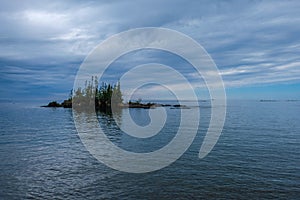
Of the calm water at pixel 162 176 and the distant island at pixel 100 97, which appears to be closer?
the calm water at pixel 162 176

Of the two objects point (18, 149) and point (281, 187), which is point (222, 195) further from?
point (18, 149)

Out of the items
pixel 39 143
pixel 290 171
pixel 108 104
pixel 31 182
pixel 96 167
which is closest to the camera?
pixel 31 182

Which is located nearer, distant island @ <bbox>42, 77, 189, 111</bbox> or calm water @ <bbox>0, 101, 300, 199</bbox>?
calm water @ <bbox>0, 101, 300, 199</bbox>

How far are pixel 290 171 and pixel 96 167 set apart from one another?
17.2 metres

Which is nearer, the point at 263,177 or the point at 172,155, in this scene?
the point at 263,177

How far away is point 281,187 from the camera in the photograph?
18875 millimetres

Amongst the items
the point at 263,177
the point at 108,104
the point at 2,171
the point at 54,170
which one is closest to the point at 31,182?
the point at 54,170

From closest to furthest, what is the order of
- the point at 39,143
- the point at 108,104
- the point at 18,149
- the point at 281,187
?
the point at 281,187
the point at 18,149
the point at 39,143
the point at 108,104

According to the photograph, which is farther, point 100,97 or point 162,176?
point 100,97

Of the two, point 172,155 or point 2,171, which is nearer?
point 2,171

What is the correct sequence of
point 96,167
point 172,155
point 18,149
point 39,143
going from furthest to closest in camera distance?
point 39,143
point 18,149
point 172,155
point 96,167

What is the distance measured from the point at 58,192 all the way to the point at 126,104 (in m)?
151

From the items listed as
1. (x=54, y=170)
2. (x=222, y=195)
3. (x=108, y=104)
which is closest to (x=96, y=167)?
(x=54, y=170)

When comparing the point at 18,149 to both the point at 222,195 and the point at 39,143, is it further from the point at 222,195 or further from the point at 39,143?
the point at 222,195
